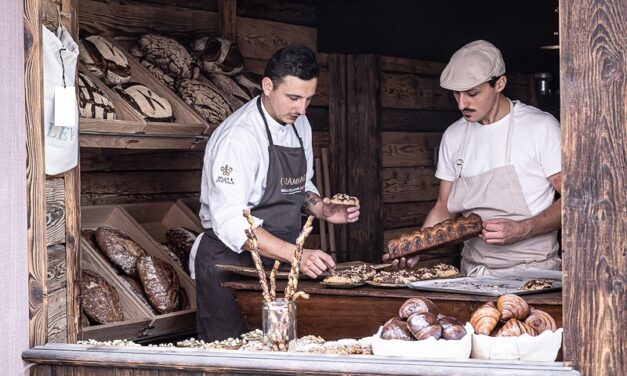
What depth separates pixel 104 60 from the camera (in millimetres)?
5551

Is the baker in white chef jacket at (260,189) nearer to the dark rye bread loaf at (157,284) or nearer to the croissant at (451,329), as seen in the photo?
the dark rye bread loaf at (157,284)

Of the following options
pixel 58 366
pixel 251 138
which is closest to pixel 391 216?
pixel 251 138

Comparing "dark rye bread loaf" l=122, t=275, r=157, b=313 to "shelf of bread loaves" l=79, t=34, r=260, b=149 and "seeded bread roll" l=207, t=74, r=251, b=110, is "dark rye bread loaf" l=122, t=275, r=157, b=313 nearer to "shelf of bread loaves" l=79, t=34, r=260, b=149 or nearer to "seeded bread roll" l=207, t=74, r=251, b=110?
"shelf of bread loaves" l=79, t=34, r=260, b=149

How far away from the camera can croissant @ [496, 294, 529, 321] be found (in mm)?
3217

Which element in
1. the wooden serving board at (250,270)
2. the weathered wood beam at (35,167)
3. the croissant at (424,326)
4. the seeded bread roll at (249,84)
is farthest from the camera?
the seeded bread roll at (249,84)

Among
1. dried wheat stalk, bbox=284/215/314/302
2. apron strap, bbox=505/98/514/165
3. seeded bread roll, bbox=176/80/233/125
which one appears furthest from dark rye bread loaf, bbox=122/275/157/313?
dried wheat stalk, bbox=284/215/314/302

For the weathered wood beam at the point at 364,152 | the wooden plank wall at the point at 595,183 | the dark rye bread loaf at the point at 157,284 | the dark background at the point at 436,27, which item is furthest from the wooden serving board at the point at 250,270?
the dark background at the point at 436,27

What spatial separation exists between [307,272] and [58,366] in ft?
4.97

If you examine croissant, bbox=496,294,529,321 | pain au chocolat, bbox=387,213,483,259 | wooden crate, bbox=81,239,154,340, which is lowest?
wooden crate, bbox=81,239,154,340

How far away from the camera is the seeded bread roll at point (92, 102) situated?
16.4ft

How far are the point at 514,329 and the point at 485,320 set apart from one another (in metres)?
0.09

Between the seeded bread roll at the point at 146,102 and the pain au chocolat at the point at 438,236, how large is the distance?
1.43 m

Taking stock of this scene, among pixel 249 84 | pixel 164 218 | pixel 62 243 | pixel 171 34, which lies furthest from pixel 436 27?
pixel 62 243

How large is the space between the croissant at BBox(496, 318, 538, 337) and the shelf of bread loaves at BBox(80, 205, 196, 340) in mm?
2483
